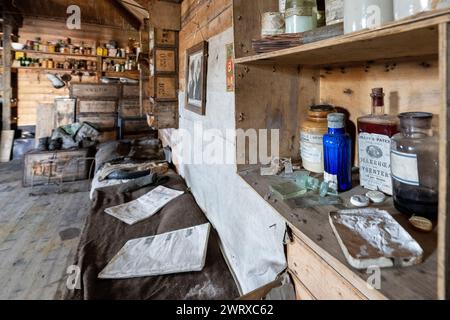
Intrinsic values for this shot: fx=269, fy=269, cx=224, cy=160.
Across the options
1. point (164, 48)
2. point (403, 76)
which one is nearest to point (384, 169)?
point (403, 76)

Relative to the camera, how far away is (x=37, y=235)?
244 cm

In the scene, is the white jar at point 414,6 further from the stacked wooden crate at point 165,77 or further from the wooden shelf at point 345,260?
the stacked wooden crate at point 165,77

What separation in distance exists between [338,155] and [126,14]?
21.0ft

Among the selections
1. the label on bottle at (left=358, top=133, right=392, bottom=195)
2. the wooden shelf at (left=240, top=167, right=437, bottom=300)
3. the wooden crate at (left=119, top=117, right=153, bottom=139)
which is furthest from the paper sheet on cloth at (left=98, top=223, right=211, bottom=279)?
the wooden crate at (left=119, top=117, right=153, bottom=139)

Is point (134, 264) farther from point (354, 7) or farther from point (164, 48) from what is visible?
point (164, 48)

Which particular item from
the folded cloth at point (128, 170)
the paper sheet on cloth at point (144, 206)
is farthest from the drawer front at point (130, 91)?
the paper sheet on cloth at point (144, 206)

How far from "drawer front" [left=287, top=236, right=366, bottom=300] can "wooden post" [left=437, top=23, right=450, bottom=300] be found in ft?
0.69

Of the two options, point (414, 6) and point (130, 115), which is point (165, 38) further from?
point (130, 115)

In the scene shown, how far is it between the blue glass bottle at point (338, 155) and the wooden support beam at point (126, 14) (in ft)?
20.2

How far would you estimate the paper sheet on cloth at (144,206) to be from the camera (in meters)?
1.85

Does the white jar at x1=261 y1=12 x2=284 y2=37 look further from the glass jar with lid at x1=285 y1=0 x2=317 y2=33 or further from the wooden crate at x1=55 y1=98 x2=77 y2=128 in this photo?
the wooden crate at x1=55 y1=98 x2=77 y2=128

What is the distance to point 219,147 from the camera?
146 centimetres

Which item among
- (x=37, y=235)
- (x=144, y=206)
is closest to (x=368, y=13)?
(x=144, y=206)
